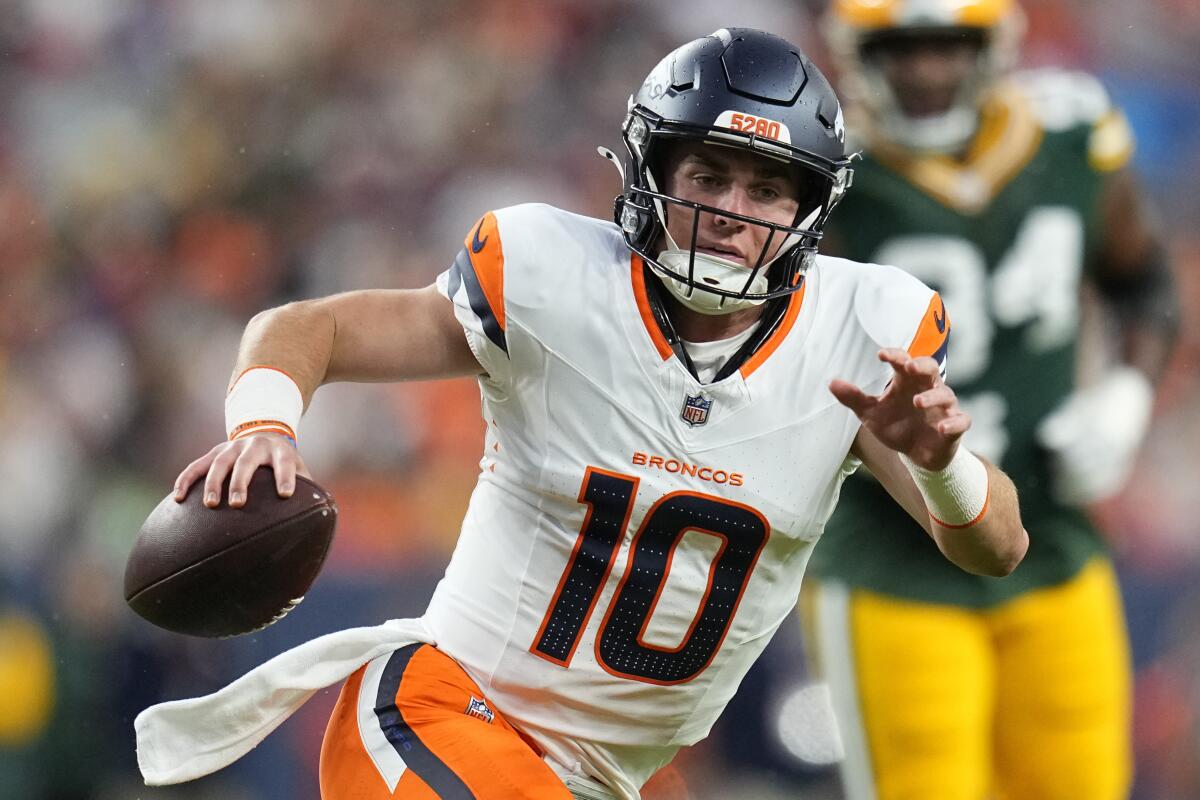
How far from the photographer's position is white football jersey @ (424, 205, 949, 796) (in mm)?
2053

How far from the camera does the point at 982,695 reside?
3219 mm

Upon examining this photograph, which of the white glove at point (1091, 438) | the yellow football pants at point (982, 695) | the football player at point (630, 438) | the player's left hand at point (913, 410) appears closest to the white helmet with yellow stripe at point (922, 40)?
the white glove at point (1091, 438)

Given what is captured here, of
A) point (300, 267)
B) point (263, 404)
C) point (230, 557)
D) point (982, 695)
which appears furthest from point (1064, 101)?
point (300, 267)

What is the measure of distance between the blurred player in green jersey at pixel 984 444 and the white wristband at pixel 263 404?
1.63 m

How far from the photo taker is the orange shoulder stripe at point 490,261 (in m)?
2.08

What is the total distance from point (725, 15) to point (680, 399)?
139 inches

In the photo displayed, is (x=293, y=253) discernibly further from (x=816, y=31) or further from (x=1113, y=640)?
(x=1113, y=640)

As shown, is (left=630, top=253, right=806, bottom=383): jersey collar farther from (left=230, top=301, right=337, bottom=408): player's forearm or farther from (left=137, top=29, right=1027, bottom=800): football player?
(left=230, top=301, right=337, bottom=408): player's forearm

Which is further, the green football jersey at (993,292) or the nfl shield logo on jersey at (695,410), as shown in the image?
the green football jersey at (993,292)

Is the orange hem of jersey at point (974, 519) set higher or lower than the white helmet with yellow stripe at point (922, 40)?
lower

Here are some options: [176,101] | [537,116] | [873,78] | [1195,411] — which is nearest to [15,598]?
[176,101]

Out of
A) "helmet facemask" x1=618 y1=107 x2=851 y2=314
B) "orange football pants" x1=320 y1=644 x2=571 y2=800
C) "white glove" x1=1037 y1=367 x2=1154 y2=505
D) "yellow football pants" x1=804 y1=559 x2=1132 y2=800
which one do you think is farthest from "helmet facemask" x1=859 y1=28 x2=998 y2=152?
"orange football pants" x1=320 y1=644 x2=571 y2=800

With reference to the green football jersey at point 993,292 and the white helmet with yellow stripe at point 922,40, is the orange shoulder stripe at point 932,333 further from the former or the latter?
Result: the white helmet with yellow stripe at point 922,40

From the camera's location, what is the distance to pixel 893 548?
3254mm
